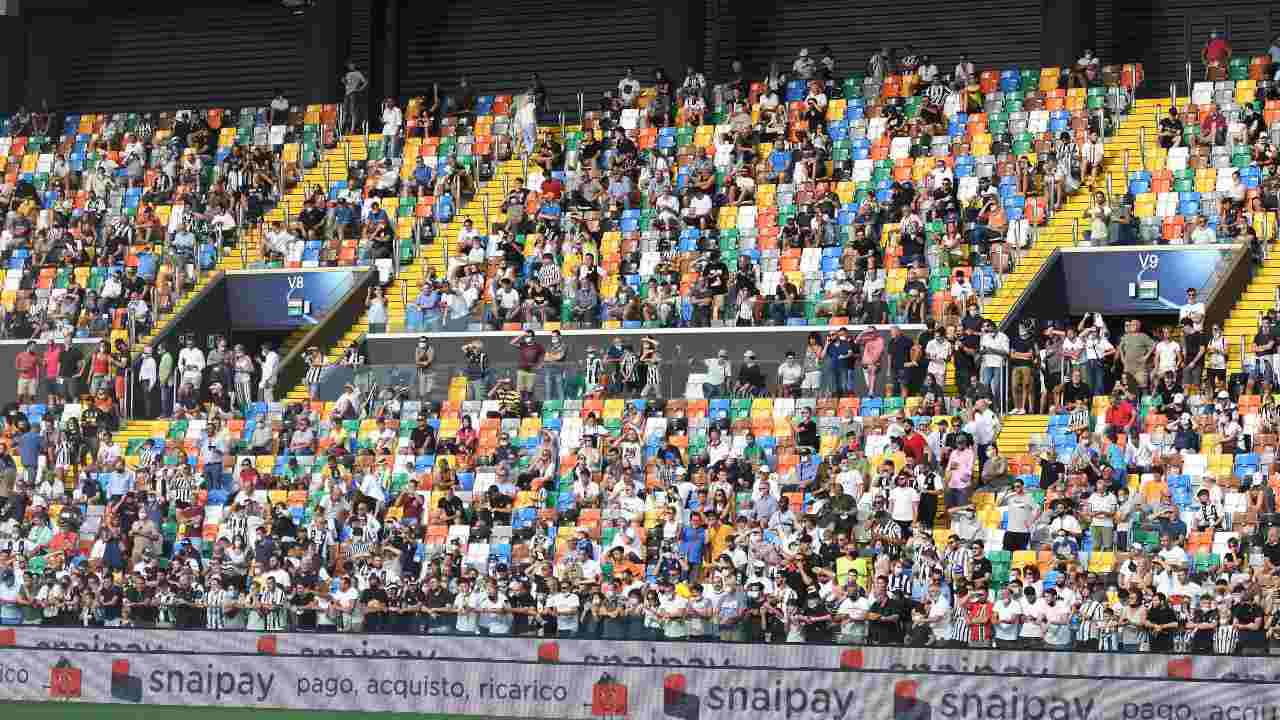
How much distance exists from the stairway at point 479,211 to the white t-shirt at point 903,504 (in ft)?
35.4

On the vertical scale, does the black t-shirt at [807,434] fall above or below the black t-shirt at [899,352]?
below

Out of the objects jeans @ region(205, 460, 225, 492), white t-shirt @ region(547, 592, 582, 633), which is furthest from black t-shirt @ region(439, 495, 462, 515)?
jeans @ region(205, 460, 225, 492)

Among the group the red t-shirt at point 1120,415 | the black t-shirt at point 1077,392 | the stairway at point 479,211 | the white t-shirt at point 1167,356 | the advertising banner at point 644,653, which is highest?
the stairway at point 479,211

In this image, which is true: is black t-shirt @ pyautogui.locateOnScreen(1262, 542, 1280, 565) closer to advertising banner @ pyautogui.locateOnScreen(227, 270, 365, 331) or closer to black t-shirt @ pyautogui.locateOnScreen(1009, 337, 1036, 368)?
black t-shirt @ pyautogui.locateOnScreen(1009, 337, 1036, 368)

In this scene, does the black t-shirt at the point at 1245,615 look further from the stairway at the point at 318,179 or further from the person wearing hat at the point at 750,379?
the stairway at the point at 318,179

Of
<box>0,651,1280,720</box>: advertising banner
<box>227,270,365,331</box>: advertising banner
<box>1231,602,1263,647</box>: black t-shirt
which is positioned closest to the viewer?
<box>0,651,1280,720</box>: advertising banner

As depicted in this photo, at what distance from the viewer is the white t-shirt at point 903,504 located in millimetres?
28578

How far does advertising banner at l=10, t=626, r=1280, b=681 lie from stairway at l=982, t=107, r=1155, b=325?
36.7 ft

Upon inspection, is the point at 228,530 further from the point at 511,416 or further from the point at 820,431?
the point at 820,431

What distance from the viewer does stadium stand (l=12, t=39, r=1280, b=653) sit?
88.9 feet

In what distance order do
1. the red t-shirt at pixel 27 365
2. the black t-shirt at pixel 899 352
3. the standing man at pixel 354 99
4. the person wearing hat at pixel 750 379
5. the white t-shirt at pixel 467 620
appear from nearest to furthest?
the white t-shirt at pixel 467 620
the black t-shirt at pixel 899 352
the person wearing hat at pixel 750 379
the red t-shirt at pixel 27 365
the standing man at pixel 354 99

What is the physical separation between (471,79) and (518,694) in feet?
72.3

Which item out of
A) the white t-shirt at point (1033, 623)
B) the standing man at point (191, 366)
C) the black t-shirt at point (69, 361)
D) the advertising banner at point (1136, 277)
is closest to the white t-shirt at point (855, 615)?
the white t-shirt at point (1033, 623)

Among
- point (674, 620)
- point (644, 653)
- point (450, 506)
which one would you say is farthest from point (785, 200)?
point (644, 653)
